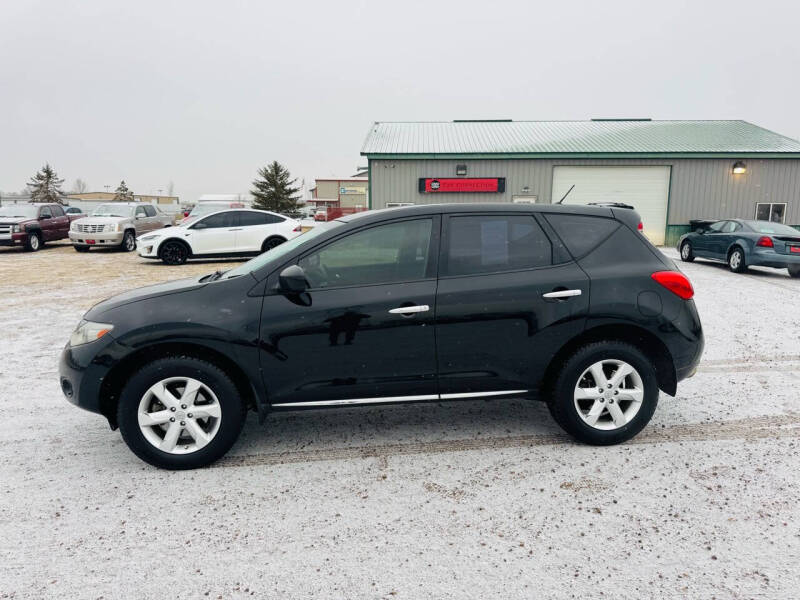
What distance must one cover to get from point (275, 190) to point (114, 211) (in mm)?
40386

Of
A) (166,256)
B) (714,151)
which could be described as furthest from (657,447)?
(714,151)

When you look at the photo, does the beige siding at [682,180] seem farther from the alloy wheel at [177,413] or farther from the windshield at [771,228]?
the alloy wheel at [177,413]

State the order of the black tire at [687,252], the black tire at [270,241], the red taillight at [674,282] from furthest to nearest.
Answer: the black tire at [687,252] < the black tire at [270,241] < the red taillight at [674,282]

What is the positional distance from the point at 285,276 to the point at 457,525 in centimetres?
170

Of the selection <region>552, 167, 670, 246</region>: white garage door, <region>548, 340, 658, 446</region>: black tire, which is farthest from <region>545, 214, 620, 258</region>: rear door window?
<region>552, 167, 670, 246</region>: white garage door

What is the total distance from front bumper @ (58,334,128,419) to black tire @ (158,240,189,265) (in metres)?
12.2

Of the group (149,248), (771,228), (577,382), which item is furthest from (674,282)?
(149,248)


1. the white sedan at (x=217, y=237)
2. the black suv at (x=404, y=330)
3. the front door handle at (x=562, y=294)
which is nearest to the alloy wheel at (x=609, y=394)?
the black suv at (x=404, y=330)

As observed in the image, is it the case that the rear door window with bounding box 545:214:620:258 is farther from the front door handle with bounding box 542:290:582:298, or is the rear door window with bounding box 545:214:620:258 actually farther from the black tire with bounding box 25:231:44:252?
the black tire with bounding box 25:231:44:252

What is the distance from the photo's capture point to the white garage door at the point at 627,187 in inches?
914

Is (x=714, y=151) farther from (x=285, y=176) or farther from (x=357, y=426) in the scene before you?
(x=285, y=176)

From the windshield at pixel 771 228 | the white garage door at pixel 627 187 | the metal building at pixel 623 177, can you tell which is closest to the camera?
the windshield at pixel 771 228

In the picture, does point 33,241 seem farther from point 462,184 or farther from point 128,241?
point 462,184

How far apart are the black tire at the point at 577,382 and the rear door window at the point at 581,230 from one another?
667 mm
